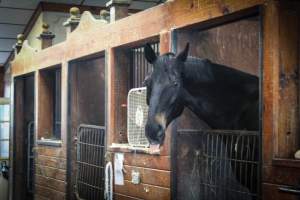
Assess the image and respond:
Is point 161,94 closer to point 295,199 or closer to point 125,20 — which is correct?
point 295,199

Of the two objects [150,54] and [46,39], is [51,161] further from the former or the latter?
[150,54]

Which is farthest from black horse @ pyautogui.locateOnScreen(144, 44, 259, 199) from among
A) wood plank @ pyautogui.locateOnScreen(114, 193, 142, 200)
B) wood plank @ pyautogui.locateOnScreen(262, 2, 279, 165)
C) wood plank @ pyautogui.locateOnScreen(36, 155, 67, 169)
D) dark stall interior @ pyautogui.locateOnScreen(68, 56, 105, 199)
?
wood plank @ pyautogui.locateOnScreen(36, 155, 67, 169)

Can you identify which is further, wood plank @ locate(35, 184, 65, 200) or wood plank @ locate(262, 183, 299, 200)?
wood plank @ locate(35, 184, 65, 200)

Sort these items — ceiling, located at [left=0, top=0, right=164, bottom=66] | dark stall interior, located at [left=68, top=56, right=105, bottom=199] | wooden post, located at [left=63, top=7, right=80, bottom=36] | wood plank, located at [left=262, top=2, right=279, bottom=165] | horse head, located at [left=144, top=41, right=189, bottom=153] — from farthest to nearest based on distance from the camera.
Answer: ceiling, located at [left=0, top=0, right=164, bottom=66]
wooden post, located at [left=63, top=7, right=80, bottom=36]
dark stall interior, located at [left=68, top=56, right=105, bottom=199]
horse head, located at [left=144, top=41, right=189, bottom=153]
wood plank, located at [left=262, top=2, right=279, bottom=165]

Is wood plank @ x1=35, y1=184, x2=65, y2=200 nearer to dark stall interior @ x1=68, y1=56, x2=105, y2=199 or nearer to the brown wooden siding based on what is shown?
the brown wooden siding

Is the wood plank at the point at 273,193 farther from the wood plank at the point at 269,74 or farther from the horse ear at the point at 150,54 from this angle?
the horse ear at the point at 150,54

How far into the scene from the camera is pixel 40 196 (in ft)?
20.0

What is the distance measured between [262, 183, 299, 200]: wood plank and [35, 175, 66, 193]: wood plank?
3.15 m

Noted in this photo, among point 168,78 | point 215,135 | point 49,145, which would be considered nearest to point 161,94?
point 168,78

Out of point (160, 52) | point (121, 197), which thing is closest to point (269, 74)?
point (160, 52)

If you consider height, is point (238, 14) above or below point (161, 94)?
above

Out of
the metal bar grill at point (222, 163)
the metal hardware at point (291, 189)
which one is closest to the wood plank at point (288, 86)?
the metal hardware at point (291, 189)

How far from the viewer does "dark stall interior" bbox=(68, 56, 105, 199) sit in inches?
197

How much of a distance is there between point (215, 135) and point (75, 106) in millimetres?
2276
